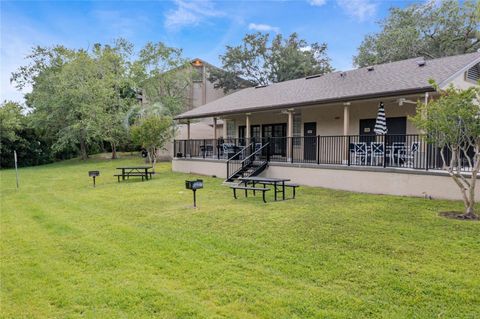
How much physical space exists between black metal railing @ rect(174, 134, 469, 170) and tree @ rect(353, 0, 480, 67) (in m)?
12.6

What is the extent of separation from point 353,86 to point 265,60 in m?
22.5

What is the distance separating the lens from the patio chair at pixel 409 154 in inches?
381

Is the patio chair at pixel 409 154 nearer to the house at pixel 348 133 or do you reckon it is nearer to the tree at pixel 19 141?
the house at pixel 348 133

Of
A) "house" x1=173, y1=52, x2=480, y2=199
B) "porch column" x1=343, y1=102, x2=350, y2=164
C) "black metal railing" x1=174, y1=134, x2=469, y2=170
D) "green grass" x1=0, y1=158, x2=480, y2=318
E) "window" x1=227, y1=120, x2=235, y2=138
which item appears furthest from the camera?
"window" x1=227, y1=120, x2=235, y2=138

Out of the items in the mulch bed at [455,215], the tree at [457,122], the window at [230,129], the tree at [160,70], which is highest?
the tree at [160,70]

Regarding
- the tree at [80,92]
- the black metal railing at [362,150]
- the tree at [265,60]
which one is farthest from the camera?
the tree at [265,60]

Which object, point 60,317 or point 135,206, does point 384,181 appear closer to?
point 135,206

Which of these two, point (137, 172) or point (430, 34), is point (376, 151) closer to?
point (137, 172)

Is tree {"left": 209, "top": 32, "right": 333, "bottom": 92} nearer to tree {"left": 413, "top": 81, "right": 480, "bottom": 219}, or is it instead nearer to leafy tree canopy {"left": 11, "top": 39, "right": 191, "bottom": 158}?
leafy tree canopy {"left": 11, "top": 39, "right": 191, "bottom": 158}

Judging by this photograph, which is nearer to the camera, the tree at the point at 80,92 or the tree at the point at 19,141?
the tree at the point at 19,141

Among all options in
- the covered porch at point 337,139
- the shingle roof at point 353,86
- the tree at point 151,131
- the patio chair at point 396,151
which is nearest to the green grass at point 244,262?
the patio chair at point 396,151

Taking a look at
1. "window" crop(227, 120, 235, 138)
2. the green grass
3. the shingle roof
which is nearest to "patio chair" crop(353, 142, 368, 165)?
the shingle roof

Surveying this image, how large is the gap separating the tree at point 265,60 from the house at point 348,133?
1415 centimetres

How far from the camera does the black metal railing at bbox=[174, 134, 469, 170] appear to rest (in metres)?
9.66
